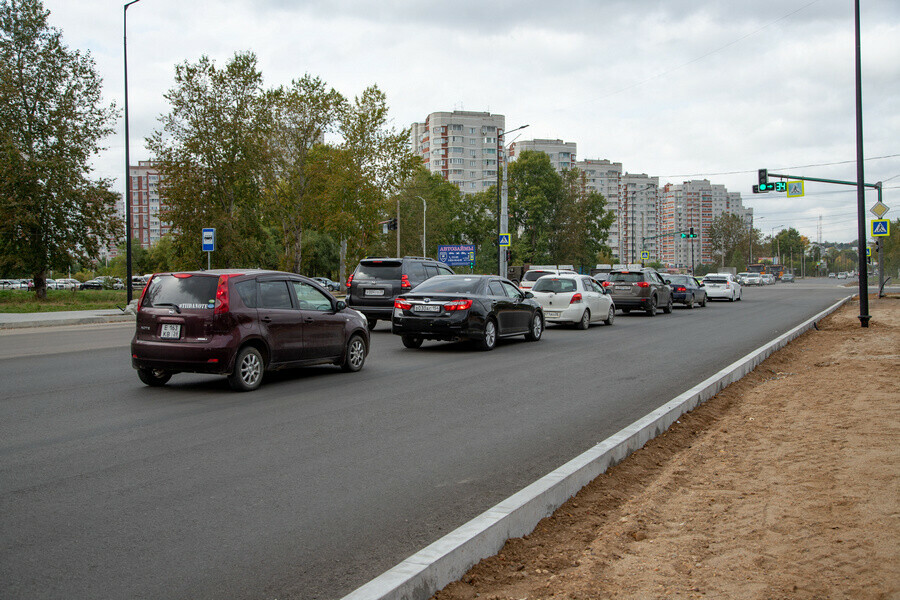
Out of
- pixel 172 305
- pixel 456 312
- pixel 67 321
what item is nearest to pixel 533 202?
pixel 67 321

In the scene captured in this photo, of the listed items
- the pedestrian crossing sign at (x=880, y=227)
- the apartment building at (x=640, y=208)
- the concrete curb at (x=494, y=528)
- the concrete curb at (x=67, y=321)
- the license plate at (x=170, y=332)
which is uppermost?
the apartment building at (x=640, y=208)

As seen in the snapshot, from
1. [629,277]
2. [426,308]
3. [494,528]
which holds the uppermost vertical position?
[629,277]

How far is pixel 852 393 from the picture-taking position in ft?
29.1

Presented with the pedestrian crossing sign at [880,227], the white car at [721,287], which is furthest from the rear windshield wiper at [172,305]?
the white car at [721,287]

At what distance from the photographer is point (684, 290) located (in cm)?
3397

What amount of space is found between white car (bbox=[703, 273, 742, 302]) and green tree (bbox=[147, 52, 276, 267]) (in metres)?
A: 28.0

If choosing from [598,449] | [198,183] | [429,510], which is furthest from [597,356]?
[198,183]

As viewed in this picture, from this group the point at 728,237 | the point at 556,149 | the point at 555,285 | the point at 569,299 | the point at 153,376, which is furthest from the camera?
the point at 728,237

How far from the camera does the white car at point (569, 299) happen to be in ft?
68.2

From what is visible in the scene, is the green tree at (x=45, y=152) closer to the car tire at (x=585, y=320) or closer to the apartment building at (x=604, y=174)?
the car tire at (x=585, y=320)

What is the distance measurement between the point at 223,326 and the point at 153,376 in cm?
151

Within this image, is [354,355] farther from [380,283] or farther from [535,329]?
[380,283]

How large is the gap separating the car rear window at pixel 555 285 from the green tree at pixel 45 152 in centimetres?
2448

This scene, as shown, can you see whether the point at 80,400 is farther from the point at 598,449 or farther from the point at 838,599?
the point at 838,599
